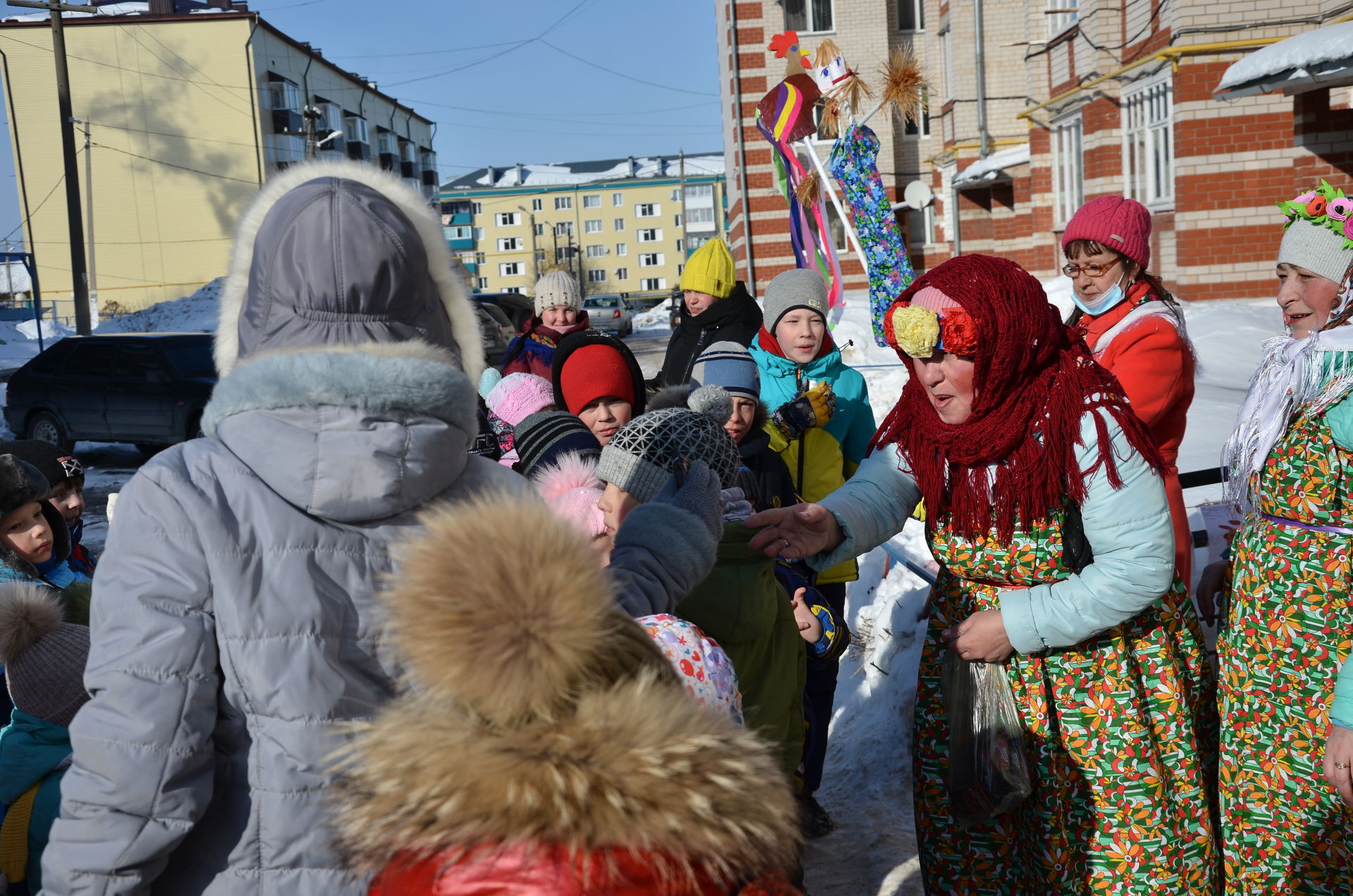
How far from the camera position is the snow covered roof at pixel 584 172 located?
10244 cm

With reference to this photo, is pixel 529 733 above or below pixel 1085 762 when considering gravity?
above

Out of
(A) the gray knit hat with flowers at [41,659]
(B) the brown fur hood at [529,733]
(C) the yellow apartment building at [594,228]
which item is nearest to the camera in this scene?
(B) the brown fur hood at [529,733]

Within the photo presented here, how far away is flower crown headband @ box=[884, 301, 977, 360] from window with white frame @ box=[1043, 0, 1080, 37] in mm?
17922

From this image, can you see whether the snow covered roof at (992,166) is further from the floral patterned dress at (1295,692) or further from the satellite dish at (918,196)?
the floral patterned dress at (1295,692)

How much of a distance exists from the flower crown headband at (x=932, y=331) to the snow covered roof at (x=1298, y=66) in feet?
33.6

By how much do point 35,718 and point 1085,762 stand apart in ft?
7.89

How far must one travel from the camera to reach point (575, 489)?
2.68 metres

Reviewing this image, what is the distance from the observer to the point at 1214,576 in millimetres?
3240

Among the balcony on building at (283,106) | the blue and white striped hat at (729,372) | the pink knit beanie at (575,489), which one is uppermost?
the balcony on building at (283,106)

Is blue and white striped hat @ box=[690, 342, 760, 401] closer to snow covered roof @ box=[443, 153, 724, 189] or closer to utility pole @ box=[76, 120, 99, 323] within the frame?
utility pole @ box=[76, 120, 99, 323]

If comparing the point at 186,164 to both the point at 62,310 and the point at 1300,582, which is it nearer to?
the point at 62,310

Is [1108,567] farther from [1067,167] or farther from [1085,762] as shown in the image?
[1067,167]

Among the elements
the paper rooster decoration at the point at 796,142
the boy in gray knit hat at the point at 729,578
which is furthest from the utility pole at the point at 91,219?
the boy in gray knit hat at the point at 729,578

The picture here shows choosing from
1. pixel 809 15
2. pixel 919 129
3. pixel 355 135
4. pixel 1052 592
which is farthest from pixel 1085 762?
pixel 355 135
